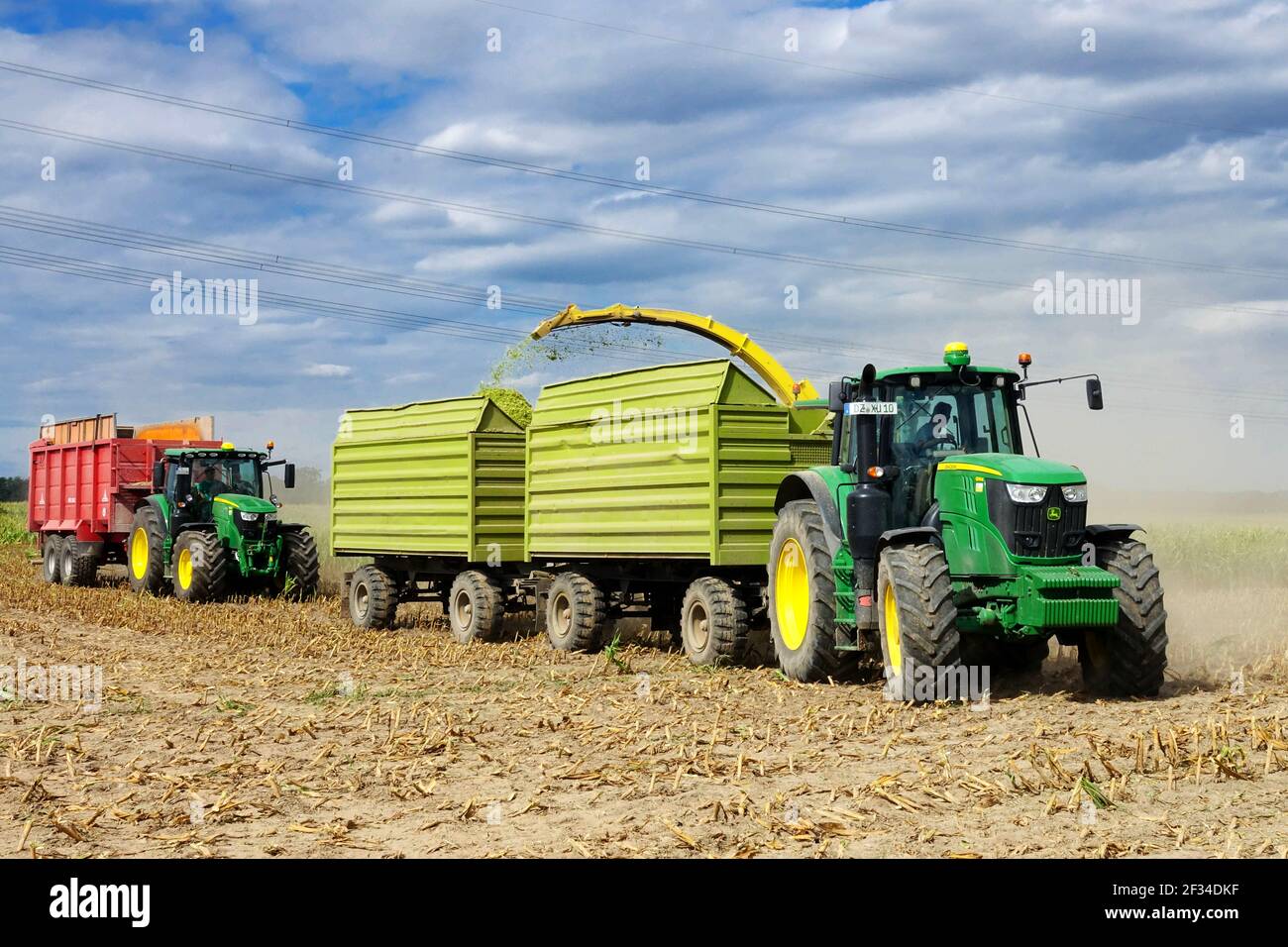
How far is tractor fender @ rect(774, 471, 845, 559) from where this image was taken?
10508 mm

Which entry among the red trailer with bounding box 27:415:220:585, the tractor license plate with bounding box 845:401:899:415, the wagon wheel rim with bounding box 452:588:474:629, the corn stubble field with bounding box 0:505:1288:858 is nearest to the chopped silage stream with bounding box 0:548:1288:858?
the corn stubble field with bounding box 0:505:1288:858

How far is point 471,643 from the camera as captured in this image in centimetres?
1487

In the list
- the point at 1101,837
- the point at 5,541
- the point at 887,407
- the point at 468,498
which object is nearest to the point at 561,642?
the point at 468,498

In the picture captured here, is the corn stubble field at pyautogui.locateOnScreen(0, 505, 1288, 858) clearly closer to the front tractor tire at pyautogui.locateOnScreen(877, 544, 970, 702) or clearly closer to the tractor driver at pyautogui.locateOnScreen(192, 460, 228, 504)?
the front tractor tire at pyautogui.locateOnScreen(877, 544, 970, 702)

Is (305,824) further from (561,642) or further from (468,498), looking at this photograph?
(468,498)

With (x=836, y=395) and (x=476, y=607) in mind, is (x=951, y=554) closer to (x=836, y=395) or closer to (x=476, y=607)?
(x=836, y=395)

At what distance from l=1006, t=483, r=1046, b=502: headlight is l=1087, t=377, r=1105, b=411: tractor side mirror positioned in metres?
0.84

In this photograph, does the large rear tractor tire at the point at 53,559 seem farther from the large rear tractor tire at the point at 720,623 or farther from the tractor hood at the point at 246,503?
the large rear tractor tire at the point at 720,623

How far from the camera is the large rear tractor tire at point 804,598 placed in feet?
34.4

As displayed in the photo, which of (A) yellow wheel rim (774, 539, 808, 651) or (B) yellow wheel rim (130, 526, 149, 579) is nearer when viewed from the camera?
(A) yellow wheel rim (774, 539, 808, 651)

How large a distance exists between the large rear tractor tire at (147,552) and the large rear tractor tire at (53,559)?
235cm

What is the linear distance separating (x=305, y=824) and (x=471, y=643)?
8.40m

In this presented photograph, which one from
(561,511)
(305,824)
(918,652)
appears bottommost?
(305,824)

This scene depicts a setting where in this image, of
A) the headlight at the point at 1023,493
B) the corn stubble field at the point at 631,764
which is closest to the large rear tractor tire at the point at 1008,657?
the corn stubble field at the point at 631,764
